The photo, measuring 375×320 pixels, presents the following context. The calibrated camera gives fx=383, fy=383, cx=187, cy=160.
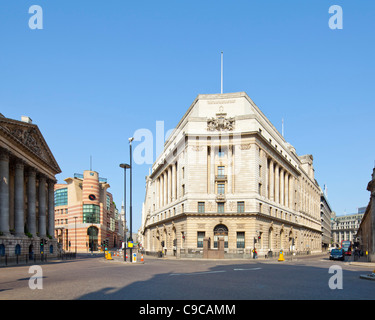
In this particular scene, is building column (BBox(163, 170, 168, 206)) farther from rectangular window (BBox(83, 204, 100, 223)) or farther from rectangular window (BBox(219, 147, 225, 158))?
rectangular window (BBox(83, 204, 100, 223))

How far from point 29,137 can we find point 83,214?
68320 millimetres

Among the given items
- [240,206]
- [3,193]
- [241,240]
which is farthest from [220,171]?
[3,193]

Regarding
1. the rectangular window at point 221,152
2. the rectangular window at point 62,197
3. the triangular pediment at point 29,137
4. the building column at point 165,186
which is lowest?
the rectangular window at point 62,197

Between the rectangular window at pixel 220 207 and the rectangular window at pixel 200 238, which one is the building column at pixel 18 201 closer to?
the rectangular window at pixel 200 238

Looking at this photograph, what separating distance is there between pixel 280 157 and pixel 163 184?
2512cm

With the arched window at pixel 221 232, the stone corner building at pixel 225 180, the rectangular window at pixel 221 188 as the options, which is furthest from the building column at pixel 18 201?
the rectangular window at pixel 221 188

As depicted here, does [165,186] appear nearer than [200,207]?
No

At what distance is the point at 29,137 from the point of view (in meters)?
56.3

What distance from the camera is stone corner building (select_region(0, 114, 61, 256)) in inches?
1853

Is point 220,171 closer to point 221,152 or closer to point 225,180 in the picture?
point 225,180

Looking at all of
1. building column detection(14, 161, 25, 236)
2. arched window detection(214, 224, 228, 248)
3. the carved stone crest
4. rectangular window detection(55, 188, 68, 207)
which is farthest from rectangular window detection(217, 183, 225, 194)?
rectangular window detection(55, 188, 68, 207)

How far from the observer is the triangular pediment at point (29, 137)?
48419 millimetres

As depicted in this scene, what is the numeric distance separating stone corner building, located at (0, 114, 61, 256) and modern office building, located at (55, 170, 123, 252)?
5028 centimetres
